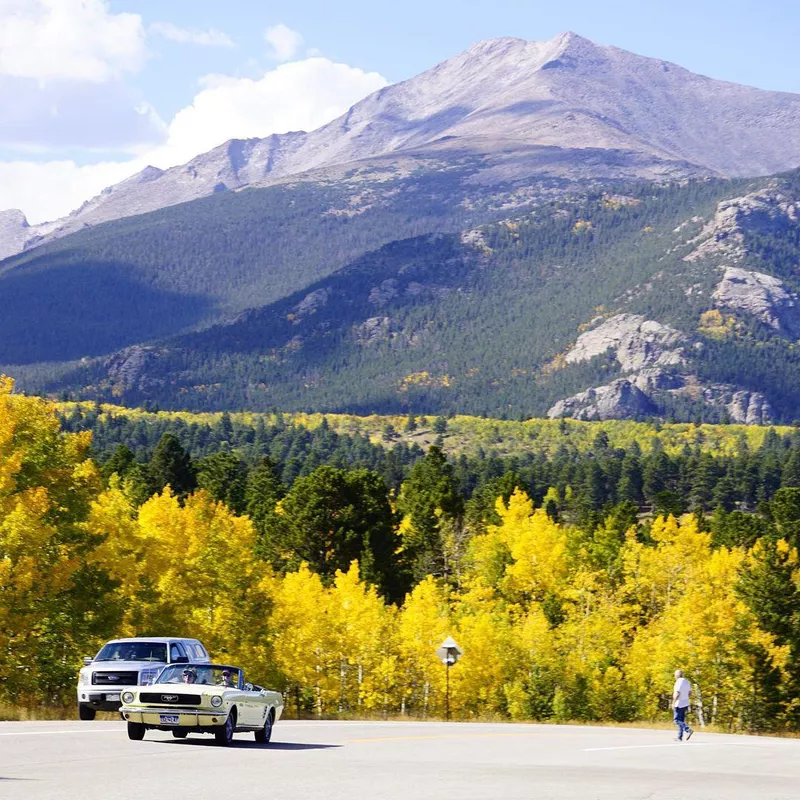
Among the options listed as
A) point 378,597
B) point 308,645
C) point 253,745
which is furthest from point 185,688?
point 378,597

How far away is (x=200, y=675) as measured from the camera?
30547 mm

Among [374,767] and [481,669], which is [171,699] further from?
[481,669]

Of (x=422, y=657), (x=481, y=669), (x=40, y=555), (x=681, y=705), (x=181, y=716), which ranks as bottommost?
(x=481, y=669)

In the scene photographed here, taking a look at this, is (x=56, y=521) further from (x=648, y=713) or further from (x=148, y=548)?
(x=648, y=713)

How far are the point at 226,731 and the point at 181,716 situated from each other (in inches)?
41.2

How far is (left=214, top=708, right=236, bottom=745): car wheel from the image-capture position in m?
29.8

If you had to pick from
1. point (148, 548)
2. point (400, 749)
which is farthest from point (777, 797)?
point (148, 548)

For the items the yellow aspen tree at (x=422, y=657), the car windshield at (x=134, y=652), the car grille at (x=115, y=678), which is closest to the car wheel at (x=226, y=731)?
the car grille at (x=115, y=678)

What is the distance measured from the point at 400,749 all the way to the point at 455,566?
3224 inches

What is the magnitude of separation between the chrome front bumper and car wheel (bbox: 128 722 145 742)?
583 mm

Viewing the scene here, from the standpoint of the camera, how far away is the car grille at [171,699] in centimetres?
2942

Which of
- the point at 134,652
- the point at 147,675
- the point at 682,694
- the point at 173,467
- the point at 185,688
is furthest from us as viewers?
the point at 173,467

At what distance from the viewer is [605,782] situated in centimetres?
2572

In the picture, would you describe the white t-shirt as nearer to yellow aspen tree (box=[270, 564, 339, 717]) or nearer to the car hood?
the car hood
